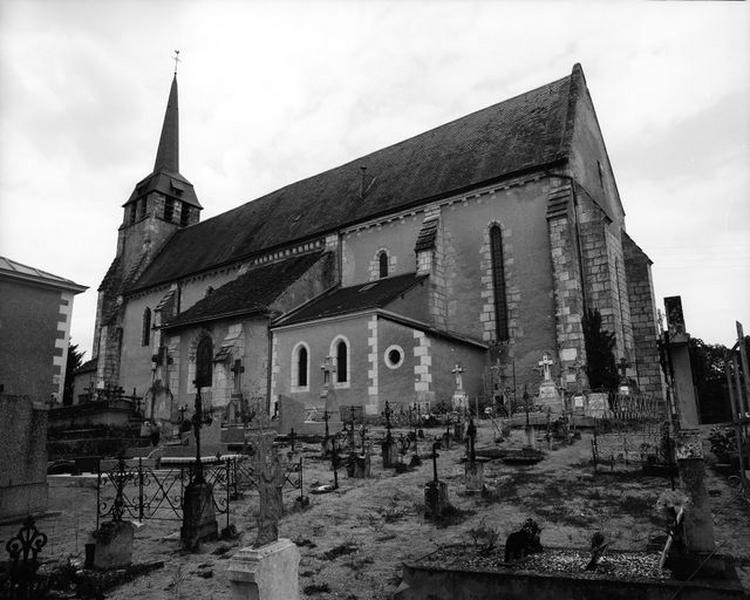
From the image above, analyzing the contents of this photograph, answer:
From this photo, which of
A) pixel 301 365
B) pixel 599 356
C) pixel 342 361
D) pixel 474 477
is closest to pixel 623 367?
pixel 599 356

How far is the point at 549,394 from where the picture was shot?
1572 cm

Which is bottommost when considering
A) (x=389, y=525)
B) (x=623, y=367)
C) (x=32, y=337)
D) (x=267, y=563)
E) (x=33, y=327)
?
(x=389, y=525)

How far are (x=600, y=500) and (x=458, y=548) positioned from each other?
3.29 meters

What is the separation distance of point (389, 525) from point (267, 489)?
3.03 m

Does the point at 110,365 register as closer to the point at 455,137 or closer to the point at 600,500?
the point at 455,137

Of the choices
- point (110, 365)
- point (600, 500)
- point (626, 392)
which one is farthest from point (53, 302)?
point (110, 365)

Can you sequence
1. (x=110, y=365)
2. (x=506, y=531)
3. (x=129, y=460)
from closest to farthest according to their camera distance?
(x=506, y=531) → (x=129, y=460) → (x=110, y=365)

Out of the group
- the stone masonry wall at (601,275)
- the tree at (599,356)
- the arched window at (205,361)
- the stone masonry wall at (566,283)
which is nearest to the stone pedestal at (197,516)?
the stone masonry wall at (566,283)

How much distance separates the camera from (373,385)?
699 inches

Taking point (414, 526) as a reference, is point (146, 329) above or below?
above

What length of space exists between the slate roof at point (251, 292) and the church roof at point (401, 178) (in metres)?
1.43

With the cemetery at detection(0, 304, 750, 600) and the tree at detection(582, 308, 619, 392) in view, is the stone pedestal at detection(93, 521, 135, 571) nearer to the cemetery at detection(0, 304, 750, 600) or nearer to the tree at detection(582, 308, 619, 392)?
the cemetery at detection(0, 304, 750, 600)

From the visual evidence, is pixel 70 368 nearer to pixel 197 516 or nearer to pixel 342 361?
pixel 342 361

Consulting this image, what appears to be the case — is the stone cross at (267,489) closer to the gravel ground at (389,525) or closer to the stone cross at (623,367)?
the gravel ground at (389,525)
